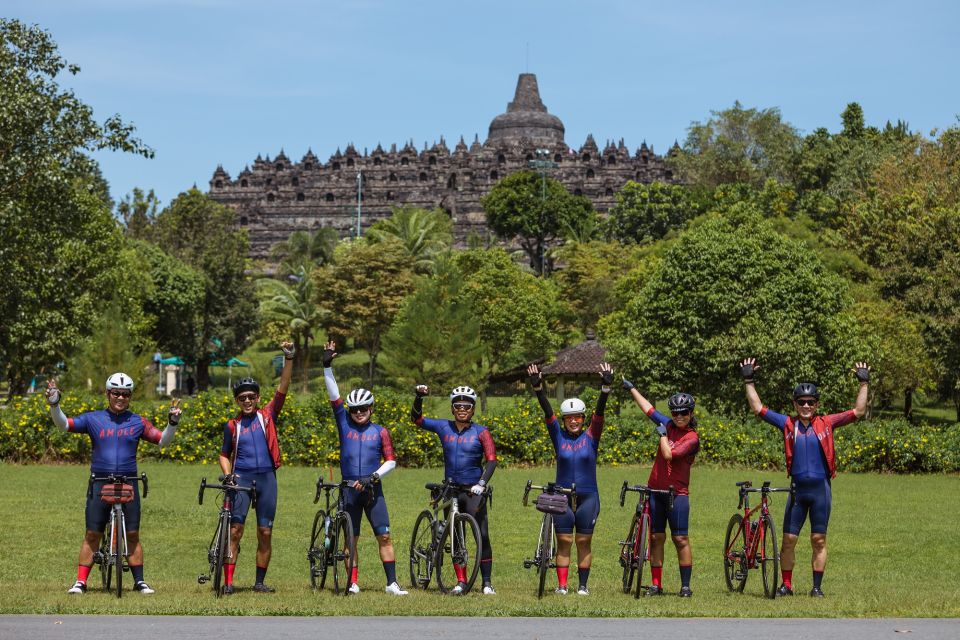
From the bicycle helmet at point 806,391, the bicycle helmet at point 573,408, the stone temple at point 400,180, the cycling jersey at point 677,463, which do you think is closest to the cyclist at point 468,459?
the bicycle helmet at point 573,408

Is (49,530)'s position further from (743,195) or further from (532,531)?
(743,195)

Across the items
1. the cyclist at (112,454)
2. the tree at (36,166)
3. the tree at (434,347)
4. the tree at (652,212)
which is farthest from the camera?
the tree at (652,212)

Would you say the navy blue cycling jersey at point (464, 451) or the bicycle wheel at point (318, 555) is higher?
the navy blue cycling jersey at point (464, 451)

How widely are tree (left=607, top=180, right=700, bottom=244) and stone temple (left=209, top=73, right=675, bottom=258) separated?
3581 cm

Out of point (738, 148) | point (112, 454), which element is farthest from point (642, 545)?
point (738, 148)

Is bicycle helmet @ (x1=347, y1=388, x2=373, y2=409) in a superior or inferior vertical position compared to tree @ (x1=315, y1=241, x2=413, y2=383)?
inferior

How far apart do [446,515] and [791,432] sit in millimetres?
3346

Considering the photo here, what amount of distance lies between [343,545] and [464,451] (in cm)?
145

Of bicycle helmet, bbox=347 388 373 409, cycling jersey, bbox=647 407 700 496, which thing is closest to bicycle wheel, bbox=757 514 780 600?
cycling jersey, bbox=647 407 700 496

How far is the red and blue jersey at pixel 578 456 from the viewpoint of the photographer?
12.6 meters

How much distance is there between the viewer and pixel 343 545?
12625mm

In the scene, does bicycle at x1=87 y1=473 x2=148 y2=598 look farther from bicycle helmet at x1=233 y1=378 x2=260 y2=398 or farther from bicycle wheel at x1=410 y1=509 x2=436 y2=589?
bicycle wheel at x1=410 y1=509 x2=436 y2=589

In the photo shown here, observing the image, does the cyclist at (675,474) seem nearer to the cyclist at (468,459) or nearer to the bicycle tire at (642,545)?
the bicycle tire at (642,545)

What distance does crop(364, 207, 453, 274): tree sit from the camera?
3007 inches
